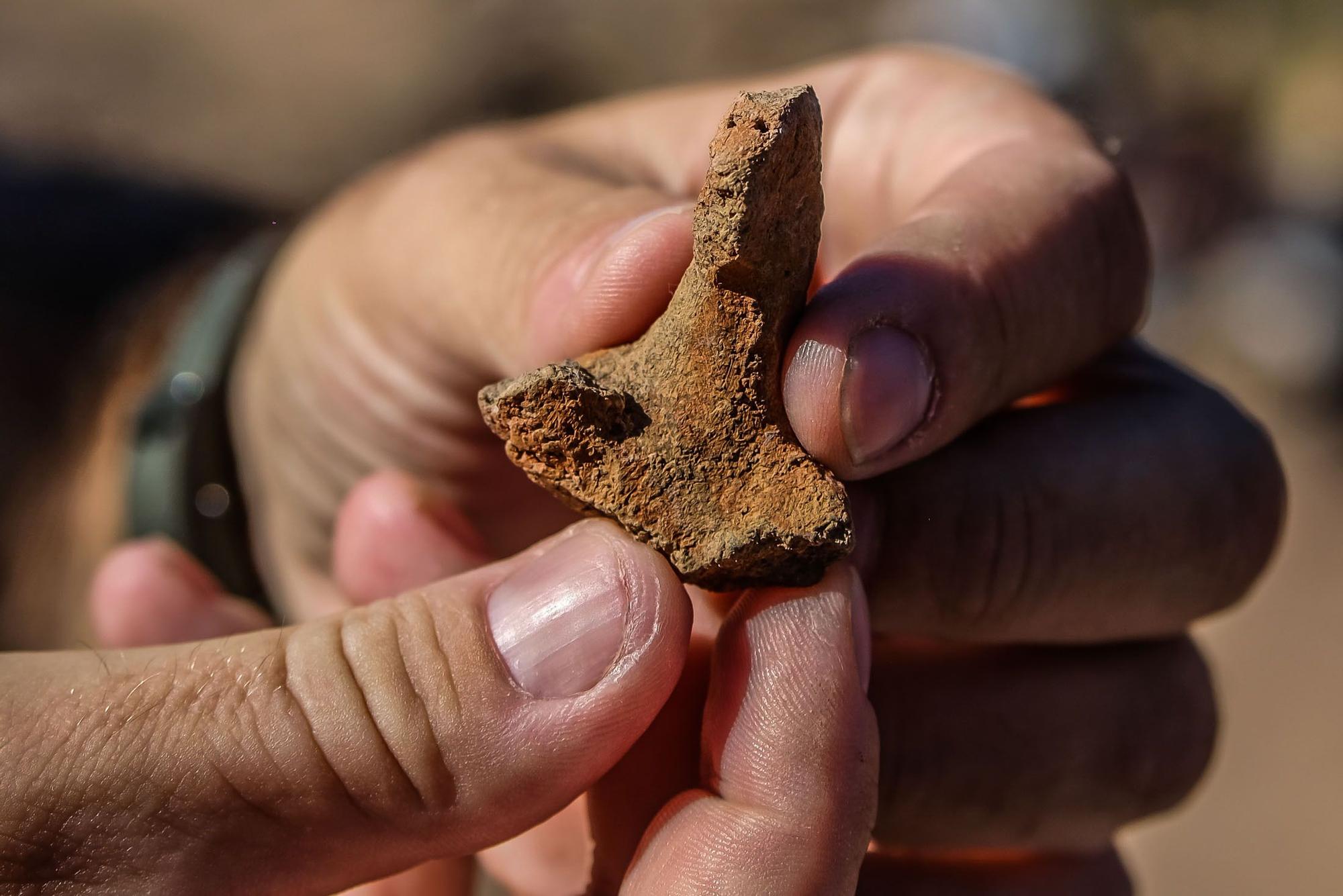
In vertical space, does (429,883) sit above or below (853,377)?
below

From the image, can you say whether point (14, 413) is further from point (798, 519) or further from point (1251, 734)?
point (1251, 734)

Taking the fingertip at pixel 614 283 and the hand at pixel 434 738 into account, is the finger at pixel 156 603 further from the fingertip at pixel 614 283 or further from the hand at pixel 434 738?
the fingertip at pixel 614 283

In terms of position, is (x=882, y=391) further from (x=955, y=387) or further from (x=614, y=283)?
(x=614, y=283)

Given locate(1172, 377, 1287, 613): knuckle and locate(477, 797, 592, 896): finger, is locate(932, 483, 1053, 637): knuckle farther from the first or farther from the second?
locate(477, 797, 592, 896): finger

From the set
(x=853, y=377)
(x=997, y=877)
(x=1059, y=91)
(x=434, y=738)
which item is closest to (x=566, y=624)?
(x=434, y=738)

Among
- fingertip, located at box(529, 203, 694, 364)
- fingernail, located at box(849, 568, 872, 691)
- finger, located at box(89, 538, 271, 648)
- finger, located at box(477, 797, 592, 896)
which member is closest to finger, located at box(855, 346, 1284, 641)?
fingernail, located at box(849, 568, 872, 691)

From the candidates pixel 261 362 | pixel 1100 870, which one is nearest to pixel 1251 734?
pixel 1100 870
